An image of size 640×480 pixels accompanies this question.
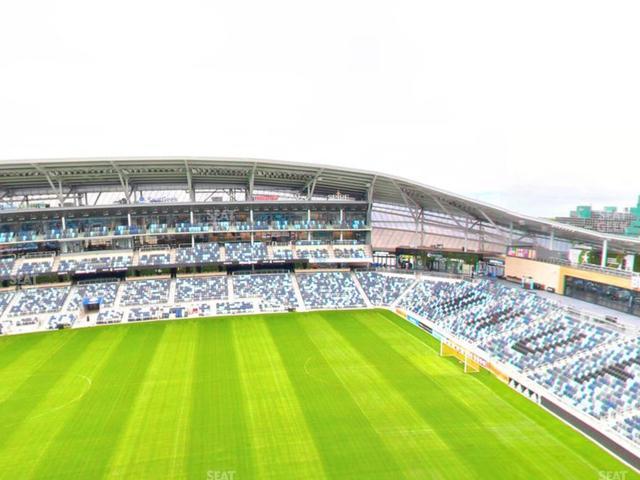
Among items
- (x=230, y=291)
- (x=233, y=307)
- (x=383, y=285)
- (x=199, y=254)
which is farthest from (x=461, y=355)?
(x=199, y=254)

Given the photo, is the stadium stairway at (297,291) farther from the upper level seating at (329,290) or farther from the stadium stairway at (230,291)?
the stadium stairway at (230,291)

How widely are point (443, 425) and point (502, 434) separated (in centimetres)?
269

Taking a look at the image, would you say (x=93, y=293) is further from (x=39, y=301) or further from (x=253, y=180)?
(x=253, y=180)

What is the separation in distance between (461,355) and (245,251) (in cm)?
2775

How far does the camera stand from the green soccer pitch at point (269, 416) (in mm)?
16188

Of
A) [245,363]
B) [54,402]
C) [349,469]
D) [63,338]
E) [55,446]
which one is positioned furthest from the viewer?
[63,338]

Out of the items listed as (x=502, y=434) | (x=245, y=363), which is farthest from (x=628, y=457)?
(x=245, y=363)

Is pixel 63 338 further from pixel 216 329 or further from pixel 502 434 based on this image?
pixel 502 434

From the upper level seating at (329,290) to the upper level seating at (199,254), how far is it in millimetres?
10484

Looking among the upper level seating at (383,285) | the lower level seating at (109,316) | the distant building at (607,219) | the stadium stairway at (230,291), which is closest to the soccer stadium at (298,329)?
the lower level seating at (109,316)

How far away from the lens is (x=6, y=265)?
1618 inches

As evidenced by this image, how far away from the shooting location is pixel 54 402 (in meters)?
21.8

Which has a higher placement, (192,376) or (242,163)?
(242,163)

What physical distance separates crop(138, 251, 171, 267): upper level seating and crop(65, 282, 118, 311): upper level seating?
3811mm
